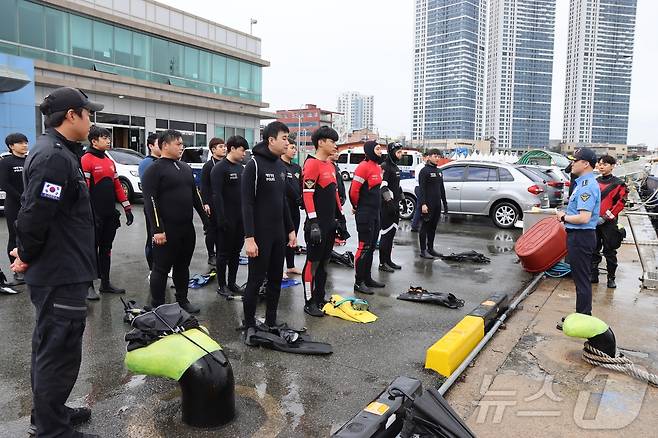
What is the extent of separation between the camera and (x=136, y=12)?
94.6ft

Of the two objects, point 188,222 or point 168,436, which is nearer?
point 168,436

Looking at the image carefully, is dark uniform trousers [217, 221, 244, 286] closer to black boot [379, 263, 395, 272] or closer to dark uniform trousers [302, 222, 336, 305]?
dark uniform trousers [302, 222, 336, 305]

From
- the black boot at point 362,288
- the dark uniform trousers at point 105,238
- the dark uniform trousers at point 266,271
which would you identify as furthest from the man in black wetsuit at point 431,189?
the dark uniform trousers at point 105,238

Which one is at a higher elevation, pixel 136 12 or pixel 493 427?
pixel 136 12

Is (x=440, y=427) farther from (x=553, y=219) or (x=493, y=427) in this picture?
(x=553, y=219)

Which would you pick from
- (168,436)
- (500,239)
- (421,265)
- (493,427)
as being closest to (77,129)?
(168,436)

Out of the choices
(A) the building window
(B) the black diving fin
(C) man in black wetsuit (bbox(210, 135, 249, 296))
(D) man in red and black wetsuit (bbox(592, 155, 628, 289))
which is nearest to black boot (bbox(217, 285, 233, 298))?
(C) man in black wetsuit (bbox(210, 135, 249, 296))

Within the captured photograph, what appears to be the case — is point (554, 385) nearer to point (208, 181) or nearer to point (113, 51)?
point (208, 181)

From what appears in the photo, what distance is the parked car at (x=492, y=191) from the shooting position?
12.0 m

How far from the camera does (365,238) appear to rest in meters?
6.36

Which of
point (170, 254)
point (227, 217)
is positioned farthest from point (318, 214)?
point (170, 254)

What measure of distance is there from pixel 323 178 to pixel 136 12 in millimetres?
28213

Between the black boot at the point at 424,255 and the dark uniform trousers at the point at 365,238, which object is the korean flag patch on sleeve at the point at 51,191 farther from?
the black boot at the point at 424,255

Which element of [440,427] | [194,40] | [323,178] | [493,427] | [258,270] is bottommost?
[493,427]
